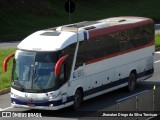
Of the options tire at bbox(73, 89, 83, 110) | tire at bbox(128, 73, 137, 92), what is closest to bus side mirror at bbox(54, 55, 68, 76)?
tire at bbox(73, 89, 83, 110)

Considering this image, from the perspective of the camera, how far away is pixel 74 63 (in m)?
20.9

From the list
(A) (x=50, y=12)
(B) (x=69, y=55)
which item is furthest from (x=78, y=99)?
(A) (x=50, y=12)

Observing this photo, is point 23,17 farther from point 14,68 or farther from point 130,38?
point 14,68

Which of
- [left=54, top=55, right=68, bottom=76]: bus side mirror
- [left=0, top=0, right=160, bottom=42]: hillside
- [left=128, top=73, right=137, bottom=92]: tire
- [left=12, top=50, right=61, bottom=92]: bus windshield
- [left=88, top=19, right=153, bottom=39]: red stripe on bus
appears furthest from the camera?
[left=0, top=0, right=160, bottom=42]: hillside

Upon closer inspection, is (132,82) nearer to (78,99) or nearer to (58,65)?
(78,99)

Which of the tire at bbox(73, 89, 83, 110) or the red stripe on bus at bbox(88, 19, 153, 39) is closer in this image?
the tire at bbox(73, 89, 83, 110)

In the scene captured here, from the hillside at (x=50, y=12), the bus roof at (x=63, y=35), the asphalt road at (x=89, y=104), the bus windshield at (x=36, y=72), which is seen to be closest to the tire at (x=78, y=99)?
the asphalt road at (x=89, y=104)

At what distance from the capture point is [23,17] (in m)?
55.7

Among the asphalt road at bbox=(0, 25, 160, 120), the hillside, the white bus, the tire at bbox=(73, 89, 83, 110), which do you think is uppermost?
the white bus

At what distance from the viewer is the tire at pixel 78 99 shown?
69.1 feet

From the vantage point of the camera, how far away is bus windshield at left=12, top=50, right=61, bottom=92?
20000 millimetres

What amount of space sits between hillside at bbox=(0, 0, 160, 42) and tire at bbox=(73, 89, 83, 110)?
24305 millimetres

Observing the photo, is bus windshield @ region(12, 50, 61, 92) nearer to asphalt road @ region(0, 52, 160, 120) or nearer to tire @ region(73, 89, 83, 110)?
asphalt road @ region(0, 52, 160, 120)

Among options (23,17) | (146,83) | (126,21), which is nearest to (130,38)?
(126,21)
